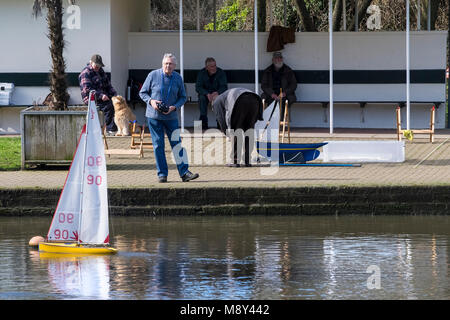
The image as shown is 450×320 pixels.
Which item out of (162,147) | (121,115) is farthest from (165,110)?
(121,115)

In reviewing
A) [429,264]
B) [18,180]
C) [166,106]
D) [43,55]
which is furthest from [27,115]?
[429,264]

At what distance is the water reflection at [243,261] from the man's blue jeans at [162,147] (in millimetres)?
1212

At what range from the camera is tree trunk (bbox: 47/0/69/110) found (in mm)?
16188

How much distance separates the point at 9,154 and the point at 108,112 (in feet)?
7.70

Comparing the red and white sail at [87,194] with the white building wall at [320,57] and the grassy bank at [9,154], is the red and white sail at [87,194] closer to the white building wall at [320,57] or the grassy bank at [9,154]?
the grassy bank at [9,154]

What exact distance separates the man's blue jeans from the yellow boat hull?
10.6 ft

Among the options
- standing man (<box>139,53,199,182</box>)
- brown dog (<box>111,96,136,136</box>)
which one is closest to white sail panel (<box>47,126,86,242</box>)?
standing man (<box>139,53,199,182</box>)

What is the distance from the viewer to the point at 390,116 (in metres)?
20.7

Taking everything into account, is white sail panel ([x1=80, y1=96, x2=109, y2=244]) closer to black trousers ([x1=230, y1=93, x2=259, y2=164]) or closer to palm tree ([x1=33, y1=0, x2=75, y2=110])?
black trousers ([x1=230, y1=93, x2=259, y2=164])

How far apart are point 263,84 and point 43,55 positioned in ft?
14.0

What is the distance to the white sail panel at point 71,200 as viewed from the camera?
9.76 metres

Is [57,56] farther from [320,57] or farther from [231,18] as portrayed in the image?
[231,18]

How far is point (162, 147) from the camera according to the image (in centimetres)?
1316
